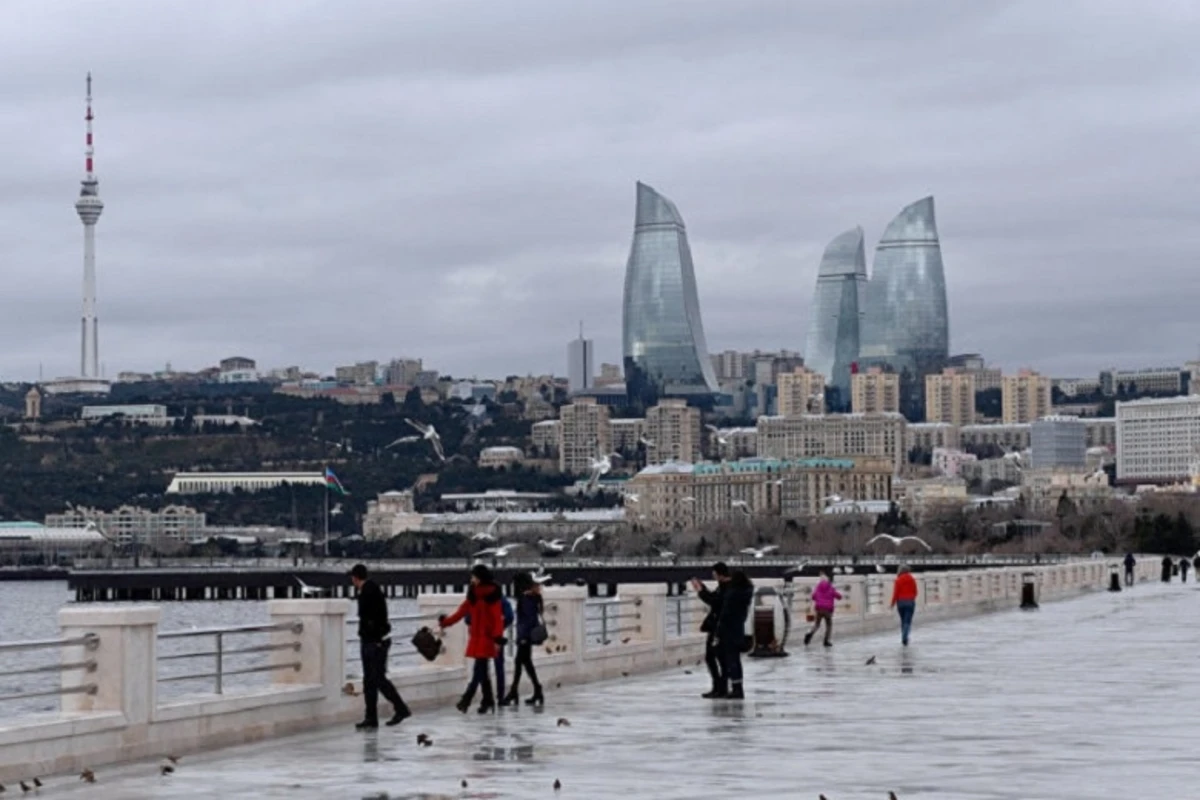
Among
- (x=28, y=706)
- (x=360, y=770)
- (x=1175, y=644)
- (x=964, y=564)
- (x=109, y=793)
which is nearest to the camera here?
(x=109, y=793)

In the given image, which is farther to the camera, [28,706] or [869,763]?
[28,706]

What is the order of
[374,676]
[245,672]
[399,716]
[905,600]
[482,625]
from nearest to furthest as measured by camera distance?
[374,676] → [399,716] → [482,625] → [245,672] → [905,600]

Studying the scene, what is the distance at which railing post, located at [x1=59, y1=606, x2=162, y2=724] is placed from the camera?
2478 centimetres

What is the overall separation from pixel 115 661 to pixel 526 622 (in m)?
7.15

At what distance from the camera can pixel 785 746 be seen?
25.9 m

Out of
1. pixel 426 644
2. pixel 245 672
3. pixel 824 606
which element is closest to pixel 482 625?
pixel 426 644

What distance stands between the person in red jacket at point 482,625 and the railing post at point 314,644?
1.46m

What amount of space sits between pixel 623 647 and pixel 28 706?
31.6 m

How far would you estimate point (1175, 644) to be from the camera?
46375mm

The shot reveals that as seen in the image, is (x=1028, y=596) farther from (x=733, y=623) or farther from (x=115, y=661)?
(x=115, y=661)

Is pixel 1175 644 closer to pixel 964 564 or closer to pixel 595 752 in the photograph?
pixel 595 752

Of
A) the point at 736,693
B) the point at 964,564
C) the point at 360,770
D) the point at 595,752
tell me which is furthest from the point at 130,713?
the point at 964,564

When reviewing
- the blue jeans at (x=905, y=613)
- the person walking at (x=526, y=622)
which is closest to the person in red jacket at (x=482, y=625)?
the person walking at (x=526, y=622)

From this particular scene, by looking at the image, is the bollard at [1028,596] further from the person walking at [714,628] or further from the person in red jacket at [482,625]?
the person in red jacket at [482,625]
